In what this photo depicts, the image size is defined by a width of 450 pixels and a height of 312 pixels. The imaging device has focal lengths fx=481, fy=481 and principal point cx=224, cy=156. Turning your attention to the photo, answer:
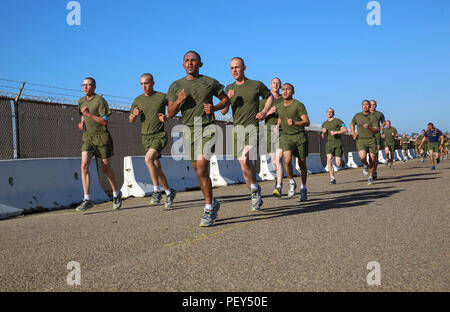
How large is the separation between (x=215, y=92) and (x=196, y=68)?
1.19 ft

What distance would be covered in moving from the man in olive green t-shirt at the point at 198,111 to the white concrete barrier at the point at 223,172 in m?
8.51

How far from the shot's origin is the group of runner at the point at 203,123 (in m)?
5.68

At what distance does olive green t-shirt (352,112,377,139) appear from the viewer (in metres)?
12.7

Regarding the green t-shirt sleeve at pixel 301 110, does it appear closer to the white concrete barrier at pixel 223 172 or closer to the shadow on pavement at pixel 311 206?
the shadow on pavement at pixel 311 206

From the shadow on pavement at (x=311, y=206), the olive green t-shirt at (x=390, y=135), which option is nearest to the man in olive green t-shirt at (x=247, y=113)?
the shadow on pavement at (x=311, y=206)

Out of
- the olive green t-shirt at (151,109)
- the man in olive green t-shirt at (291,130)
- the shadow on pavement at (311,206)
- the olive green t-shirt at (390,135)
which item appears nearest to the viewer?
the shadow on pavement at (311,206)

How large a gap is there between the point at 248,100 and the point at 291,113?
1985mm

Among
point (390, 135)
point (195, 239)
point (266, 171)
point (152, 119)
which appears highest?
point (390, 135)

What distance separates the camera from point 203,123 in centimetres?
567

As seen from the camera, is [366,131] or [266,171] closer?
[366,131]

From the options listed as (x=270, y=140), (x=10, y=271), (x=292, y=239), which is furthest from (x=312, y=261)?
(x=270, y=140)

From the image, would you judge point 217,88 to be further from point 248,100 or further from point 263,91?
point 263,91

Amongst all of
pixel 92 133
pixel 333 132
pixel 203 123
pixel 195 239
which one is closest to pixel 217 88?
pixel 203 123

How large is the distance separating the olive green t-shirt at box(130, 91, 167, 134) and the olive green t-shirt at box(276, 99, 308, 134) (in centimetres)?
222
